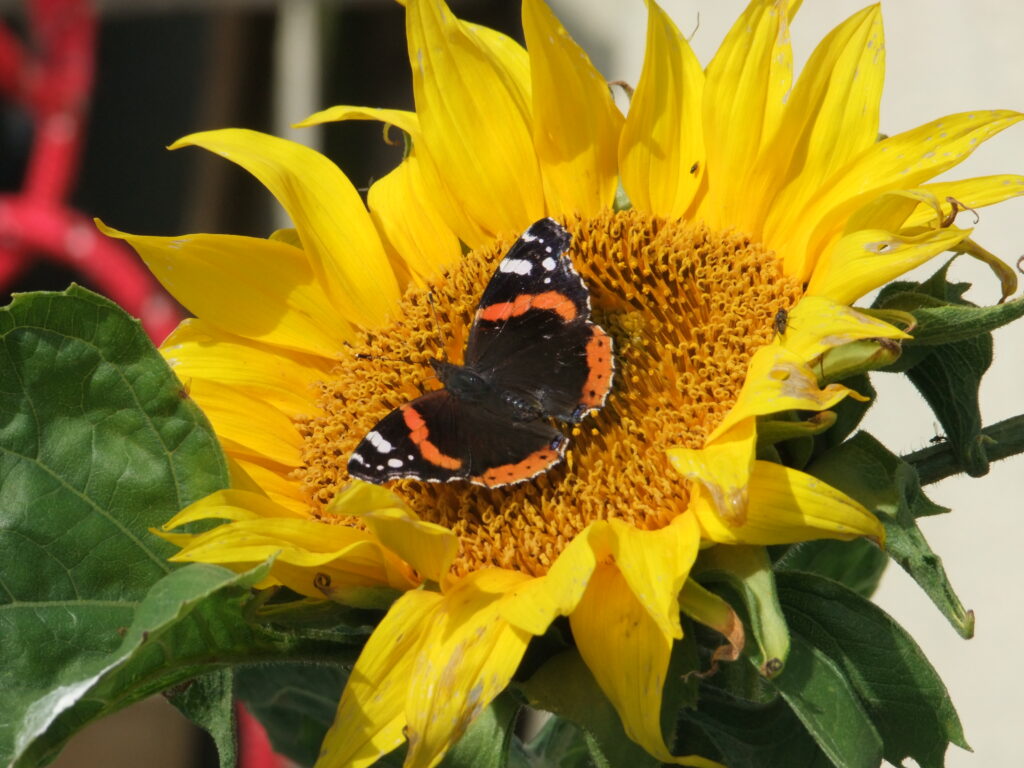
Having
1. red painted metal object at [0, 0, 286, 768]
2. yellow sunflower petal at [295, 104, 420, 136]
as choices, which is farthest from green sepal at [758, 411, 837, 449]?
red painted metal object at [0, 0, 286, 768]

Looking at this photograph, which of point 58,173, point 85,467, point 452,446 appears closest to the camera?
point 85,467

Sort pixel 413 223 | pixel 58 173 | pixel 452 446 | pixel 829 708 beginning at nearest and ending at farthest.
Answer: pixel 829 708 < pixel 452 446 < pixel 413 223 < pixel 58 173

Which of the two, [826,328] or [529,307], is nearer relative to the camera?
[826,328]

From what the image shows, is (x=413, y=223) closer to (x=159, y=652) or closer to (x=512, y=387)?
(x=512, y=387)

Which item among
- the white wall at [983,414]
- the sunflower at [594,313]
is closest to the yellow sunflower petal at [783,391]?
the sunflower at [594,313]

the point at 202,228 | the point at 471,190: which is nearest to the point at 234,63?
the point at 202,228

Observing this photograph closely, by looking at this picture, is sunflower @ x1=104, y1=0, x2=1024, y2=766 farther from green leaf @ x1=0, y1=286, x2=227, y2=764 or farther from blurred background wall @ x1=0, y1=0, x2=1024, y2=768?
blurred background wall @ x1=0, y1=0, x2=1024, y2=768

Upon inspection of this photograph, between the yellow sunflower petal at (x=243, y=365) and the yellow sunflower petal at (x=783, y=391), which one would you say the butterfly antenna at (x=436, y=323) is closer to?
the yellow sunflower petal at (x=243, y=365)

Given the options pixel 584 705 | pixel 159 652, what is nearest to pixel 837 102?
pixel 584 705
